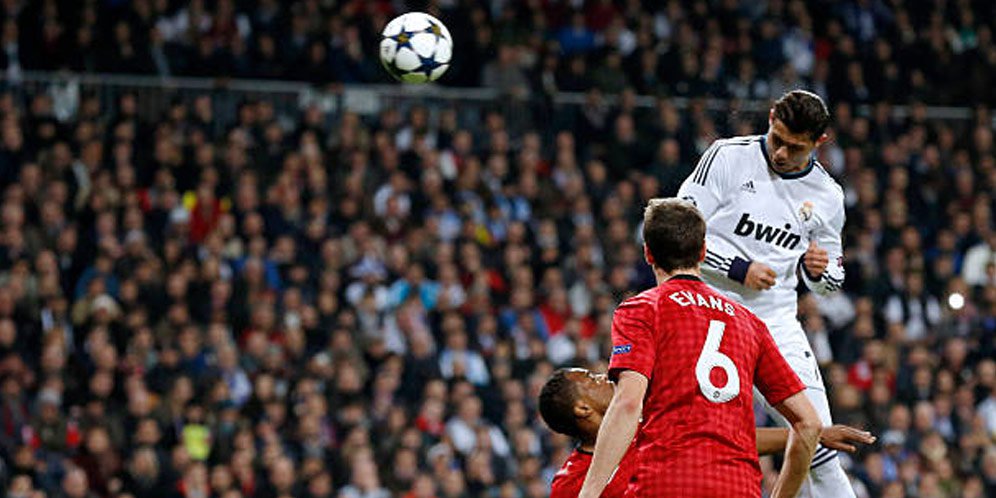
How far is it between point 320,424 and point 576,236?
4.01m

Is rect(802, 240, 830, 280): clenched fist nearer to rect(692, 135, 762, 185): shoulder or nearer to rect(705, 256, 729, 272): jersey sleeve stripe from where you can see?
rect(705, 256, 729, 272): jersey sleeve stripe

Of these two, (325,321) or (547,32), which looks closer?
(325,321)

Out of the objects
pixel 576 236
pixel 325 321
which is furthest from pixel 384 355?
pixel 576 236

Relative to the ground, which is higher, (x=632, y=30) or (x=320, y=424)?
(x=632, y=30)

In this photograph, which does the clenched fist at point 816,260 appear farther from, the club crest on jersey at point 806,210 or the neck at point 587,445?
the neck at point 587,445

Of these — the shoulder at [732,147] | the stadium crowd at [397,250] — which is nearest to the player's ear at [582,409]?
the shoulder at [732,147]

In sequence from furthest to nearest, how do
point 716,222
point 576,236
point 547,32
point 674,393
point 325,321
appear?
point 547,32 → point 576,236 → point 325,321 → point 716,222 → point 674,393

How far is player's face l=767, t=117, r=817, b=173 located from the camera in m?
7.25

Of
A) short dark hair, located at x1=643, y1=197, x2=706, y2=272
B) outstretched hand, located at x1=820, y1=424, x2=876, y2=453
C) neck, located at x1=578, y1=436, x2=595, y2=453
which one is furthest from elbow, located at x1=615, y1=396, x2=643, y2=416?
outstretched hand, located at x1=820, y1=424, x2=876, y2=453

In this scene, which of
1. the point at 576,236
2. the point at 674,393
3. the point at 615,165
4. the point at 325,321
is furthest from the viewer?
the point at 615,165

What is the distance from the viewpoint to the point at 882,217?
18.3m

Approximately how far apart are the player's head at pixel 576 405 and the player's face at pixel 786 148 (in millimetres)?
1547

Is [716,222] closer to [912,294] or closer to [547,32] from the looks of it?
[912,294]

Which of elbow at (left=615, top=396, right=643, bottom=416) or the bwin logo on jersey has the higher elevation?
the bwin logo on jersey
